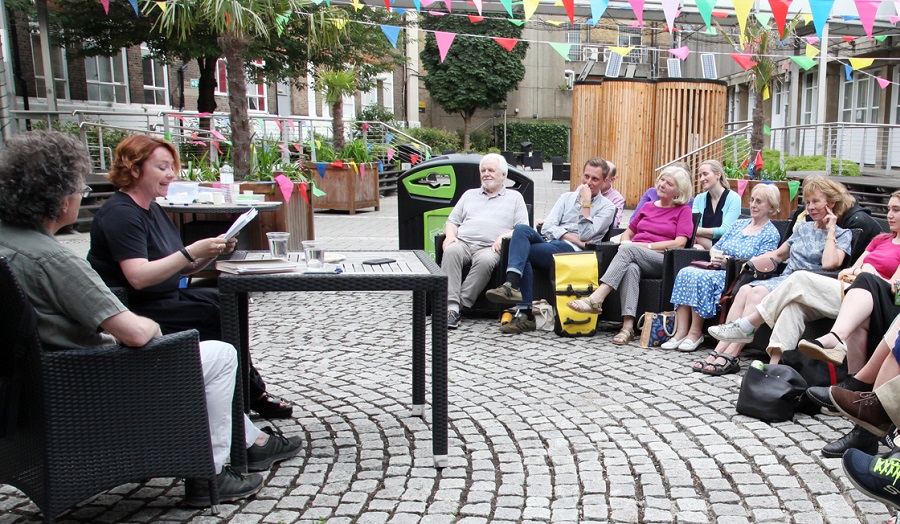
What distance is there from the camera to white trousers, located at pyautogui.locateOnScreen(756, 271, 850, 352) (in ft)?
13.3

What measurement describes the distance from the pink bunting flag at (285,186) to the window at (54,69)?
36.1 feet

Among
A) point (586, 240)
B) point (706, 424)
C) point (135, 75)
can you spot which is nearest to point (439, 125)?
point (135, 75)

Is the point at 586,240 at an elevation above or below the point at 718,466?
above

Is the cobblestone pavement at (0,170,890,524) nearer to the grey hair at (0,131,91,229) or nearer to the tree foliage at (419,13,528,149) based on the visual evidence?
the grey hair at (0,131,91,229)

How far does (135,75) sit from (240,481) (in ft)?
61.0

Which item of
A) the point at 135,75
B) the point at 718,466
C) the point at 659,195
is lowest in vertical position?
the point at 718,466

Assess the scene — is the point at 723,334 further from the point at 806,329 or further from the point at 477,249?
the point at 477,249

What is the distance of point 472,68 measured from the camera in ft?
122

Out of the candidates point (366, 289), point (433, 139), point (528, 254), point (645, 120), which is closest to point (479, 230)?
point (528, 254)

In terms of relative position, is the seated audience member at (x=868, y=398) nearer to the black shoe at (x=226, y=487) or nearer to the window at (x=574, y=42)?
the black shoe at (x=226, y=487)

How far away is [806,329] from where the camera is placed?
4.15 m

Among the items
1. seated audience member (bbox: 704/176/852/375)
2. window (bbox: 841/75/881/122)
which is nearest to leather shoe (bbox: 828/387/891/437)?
seated audience member (bbox: 704/176/852/375)

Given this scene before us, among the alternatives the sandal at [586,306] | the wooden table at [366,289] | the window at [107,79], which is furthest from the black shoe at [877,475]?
the window at [107,79]

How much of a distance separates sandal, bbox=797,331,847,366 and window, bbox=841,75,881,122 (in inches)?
719
